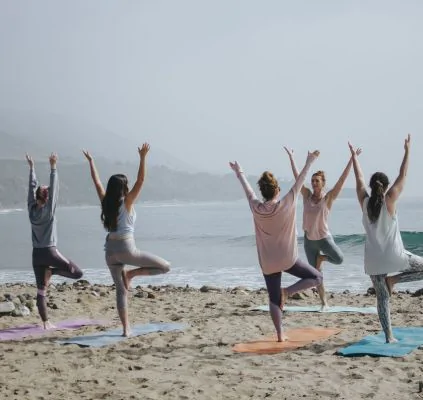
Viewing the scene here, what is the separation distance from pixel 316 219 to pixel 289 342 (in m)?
2.48

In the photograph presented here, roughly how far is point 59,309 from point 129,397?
17.8 ft

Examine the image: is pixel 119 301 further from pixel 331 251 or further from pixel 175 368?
pixel 331 251

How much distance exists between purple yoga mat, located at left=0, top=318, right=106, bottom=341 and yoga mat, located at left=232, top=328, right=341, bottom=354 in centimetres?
269

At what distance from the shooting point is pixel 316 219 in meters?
9.45

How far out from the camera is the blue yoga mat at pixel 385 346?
22.0 ft

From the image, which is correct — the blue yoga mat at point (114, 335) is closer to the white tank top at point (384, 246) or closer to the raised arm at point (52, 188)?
the raised arm at point (52, 188)

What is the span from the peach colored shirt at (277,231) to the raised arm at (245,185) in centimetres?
3

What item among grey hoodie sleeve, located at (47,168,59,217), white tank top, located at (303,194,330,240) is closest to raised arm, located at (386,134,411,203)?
white tank top, located at (303,194,330,240)

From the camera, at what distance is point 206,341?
25.5 ft

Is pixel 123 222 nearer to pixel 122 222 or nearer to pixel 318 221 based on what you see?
pixel 122 222

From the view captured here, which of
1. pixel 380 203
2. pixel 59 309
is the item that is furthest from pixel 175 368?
pixel 59 309

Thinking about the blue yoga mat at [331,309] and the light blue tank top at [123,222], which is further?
the blue yoga mat at [331,309]

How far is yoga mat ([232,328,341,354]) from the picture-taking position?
7168mm

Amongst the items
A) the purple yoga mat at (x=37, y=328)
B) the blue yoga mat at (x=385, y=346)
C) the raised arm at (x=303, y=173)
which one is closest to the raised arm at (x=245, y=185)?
the raised arm at (x=303, y=173)
